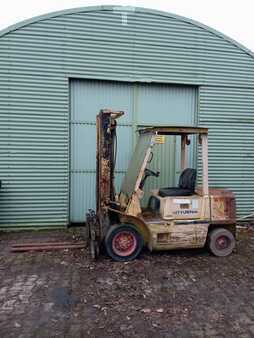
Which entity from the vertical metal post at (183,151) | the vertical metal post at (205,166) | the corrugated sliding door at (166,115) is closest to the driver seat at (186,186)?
the vertical metal post at (205,166)

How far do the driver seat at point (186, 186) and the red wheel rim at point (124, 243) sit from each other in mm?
989

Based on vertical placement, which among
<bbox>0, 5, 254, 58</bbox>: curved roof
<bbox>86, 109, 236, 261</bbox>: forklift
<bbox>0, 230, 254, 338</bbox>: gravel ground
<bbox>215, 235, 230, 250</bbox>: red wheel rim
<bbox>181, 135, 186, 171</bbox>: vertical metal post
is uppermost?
<bbox>0, 5, 254, 58</bbox>: curved roof

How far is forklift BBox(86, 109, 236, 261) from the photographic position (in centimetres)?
539

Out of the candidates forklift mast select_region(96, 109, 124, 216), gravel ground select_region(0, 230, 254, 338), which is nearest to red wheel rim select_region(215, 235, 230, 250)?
gravel ground select_region(0, 230, 254, 338)

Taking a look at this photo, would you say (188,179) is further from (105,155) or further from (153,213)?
(105,155)

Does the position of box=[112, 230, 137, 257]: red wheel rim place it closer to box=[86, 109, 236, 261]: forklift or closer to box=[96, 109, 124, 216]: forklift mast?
box=[86, 109, 236, 261]: forklift

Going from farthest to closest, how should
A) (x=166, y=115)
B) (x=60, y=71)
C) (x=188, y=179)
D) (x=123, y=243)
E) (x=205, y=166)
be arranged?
(x=166, y=115) → (x=60, y=71) → (x=188, y=179) → (x=205, y=166) → (x=123, y=243)

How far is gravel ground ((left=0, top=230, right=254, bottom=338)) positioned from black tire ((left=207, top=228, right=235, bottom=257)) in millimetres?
153

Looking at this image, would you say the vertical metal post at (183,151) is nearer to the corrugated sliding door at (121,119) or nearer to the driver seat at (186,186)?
the driver seat at (186,186)

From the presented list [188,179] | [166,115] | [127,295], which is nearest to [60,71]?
[166,115]

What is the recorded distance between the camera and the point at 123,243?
213 inches

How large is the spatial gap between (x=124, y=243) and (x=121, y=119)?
3557mm

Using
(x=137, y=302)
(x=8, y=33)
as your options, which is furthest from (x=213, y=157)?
(x=8, y=33)

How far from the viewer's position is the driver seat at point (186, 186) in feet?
18.8
